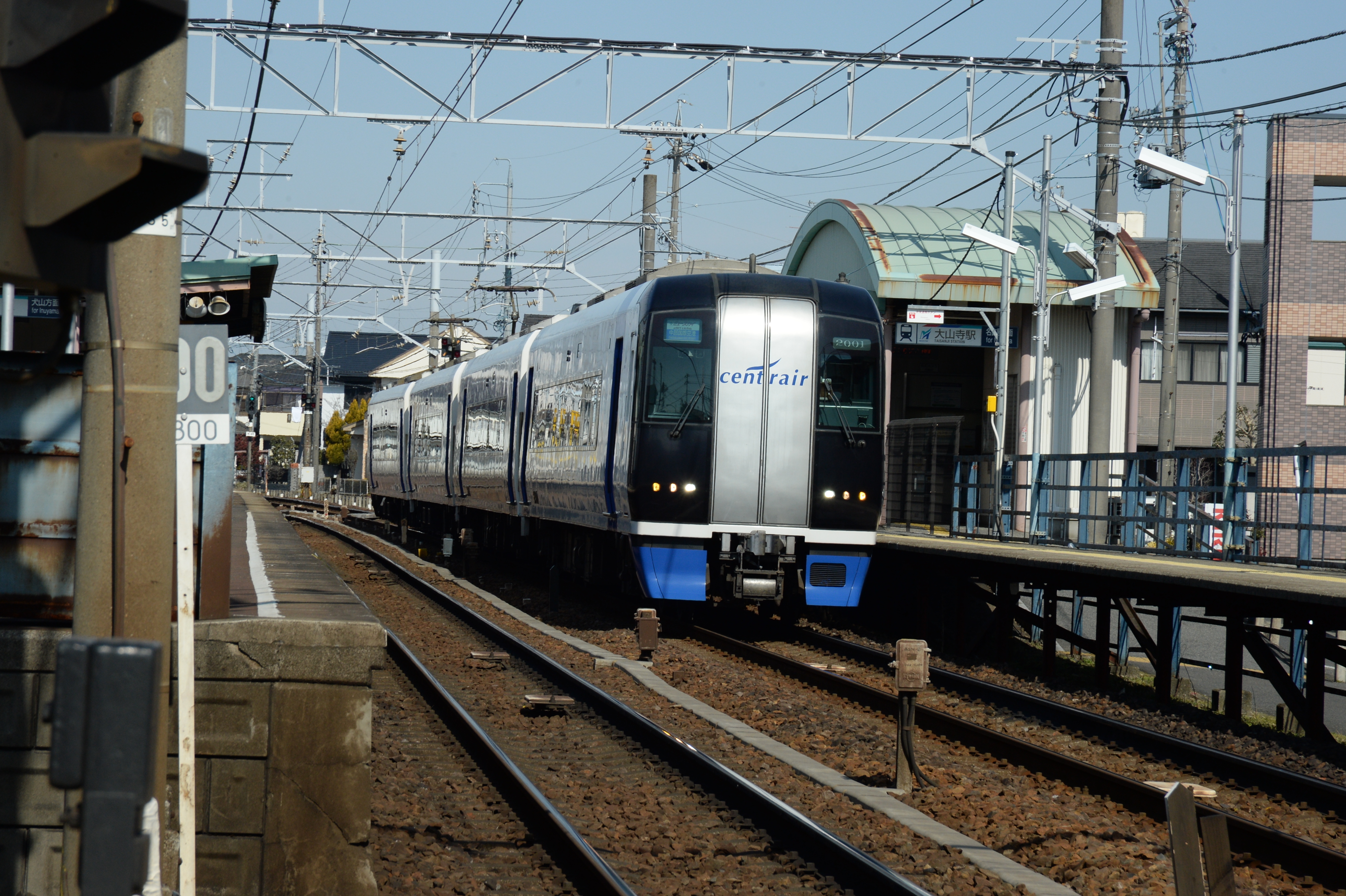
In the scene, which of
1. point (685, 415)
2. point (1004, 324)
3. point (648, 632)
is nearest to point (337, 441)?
point (1004, 324)

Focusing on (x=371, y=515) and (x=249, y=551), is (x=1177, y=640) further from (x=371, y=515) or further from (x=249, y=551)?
(x=371, y=515)

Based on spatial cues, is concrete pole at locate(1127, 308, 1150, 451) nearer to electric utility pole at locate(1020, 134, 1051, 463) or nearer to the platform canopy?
the platform canopy

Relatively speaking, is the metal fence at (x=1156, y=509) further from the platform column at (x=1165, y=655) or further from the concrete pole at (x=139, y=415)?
the concrete pole at (x=139, y=415)

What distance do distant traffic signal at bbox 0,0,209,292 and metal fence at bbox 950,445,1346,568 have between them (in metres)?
10.3

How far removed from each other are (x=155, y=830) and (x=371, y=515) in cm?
5086

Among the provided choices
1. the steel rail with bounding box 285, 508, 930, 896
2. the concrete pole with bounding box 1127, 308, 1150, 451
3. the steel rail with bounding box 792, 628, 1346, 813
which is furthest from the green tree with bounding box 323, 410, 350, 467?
the steel rail with bounding box 792, 628, 1346, 813

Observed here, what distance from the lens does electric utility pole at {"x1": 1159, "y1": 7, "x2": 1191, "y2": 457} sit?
28.6m

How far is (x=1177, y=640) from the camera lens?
43.0 feet

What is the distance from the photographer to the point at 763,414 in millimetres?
14727

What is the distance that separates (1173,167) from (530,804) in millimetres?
13088

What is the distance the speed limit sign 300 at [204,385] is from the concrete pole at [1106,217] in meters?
15.5

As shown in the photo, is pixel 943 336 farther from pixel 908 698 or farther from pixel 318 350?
pixel 318 350

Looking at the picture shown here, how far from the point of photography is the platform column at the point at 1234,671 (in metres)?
11.3

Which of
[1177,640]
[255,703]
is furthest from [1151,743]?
[255,703]
